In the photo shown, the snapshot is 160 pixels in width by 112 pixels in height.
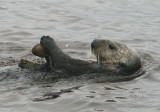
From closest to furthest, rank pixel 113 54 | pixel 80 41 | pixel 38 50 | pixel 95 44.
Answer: pixel 38 50 < pixel 95 44 < pixel 113 54 < pixel 80 41

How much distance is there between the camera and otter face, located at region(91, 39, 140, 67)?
22.6ft

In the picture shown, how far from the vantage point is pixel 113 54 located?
696 cm

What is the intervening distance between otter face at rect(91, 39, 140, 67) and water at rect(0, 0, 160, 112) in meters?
0.36

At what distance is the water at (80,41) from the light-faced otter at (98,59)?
202 millimetres

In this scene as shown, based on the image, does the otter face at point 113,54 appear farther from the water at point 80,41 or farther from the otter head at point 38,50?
the otter head at point 38,50

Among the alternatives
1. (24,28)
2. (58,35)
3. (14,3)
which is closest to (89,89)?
(58,35)

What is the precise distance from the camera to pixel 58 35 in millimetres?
10758

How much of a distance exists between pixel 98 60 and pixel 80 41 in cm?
331

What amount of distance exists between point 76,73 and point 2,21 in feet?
18.5

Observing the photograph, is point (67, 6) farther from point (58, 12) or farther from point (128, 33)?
point (128, 33)

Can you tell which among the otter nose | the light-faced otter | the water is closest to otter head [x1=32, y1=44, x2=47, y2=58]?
the light-faced otter

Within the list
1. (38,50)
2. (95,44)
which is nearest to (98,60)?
(95,44)

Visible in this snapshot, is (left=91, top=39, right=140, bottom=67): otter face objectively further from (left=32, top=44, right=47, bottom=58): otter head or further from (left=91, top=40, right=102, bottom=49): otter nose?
(left=32, top=44, right=47, bottom=58): otter head

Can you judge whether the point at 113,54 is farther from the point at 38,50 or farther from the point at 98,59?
the point at 38,50
